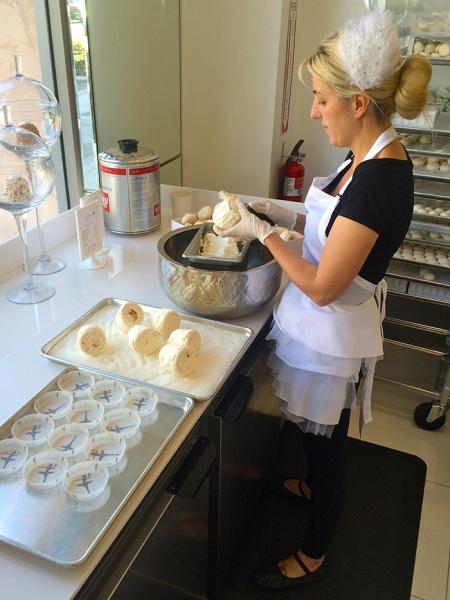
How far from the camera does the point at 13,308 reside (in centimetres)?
128

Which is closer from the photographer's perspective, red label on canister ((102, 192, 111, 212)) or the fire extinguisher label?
red label on canister ((102, 192, 111, 212))

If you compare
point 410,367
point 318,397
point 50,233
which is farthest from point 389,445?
point 50,233

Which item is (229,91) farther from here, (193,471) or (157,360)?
(193,471)

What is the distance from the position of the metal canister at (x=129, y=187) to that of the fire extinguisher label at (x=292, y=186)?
3.11 feet

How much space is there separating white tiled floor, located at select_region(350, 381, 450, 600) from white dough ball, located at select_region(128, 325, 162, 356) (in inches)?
43.7

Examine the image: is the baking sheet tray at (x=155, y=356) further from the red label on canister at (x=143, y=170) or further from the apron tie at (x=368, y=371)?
the red label on canister at (x=143, y=170)

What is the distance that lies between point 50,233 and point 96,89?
575 mm

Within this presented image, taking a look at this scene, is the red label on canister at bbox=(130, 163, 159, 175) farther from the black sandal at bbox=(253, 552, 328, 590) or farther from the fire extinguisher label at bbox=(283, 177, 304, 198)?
the black sandal at bbox=(253, 552, 328, 590)

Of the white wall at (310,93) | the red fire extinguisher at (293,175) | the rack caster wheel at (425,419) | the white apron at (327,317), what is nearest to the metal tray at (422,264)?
the rack caster wheel at (425,419)

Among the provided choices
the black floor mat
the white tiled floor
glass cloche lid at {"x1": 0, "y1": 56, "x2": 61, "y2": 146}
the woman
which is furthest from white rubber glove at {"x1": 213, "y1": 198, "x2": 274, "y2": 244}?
the white tiled floor

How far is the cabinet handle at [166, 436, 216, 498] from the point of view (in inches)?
34.5

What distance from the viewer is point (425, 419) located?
2.10 m

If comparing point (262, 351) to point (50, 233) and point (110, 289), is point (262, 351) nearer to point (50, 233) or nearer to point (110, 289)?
point (110, 289)

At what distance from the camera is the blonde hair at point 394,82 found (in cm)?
99
